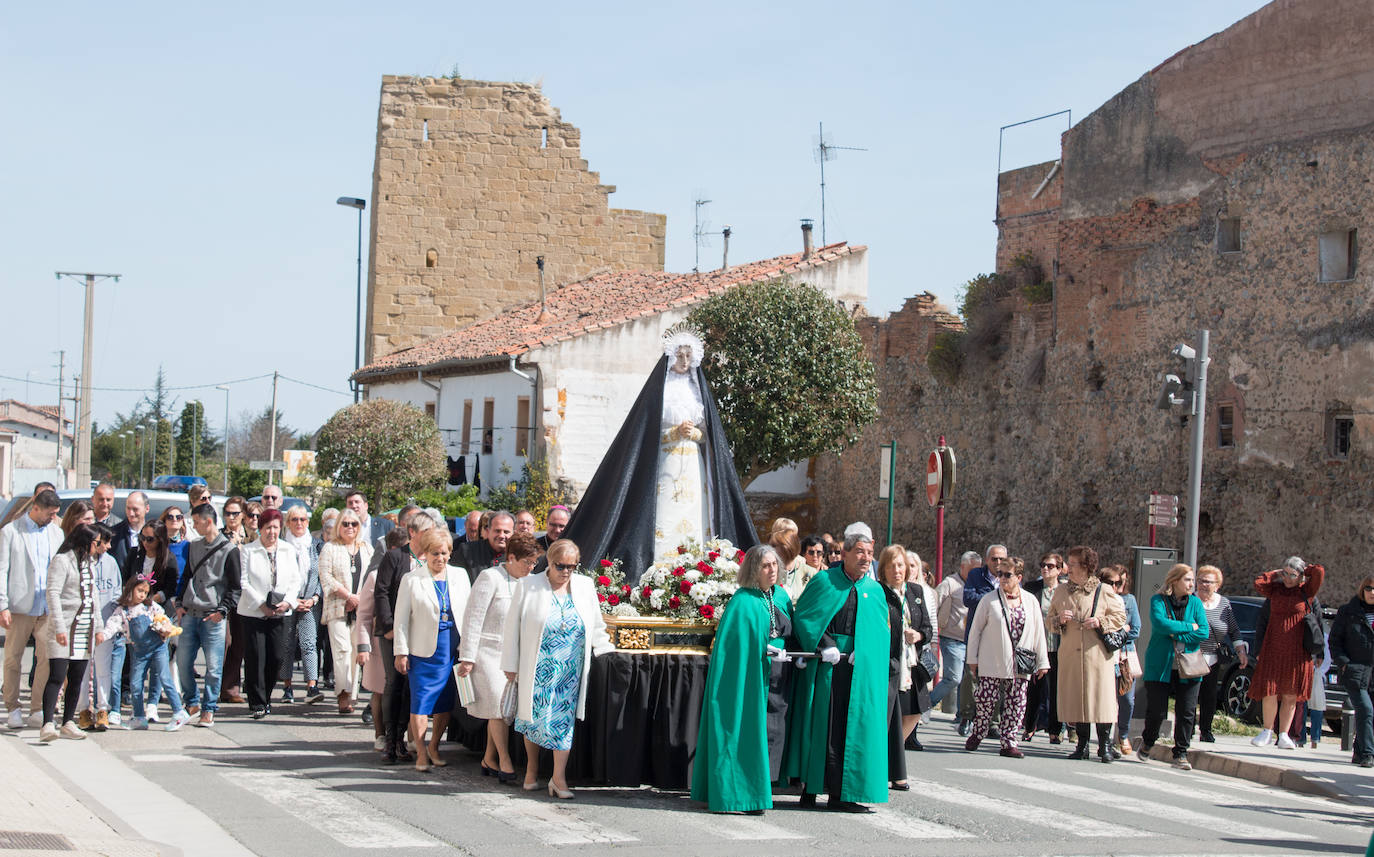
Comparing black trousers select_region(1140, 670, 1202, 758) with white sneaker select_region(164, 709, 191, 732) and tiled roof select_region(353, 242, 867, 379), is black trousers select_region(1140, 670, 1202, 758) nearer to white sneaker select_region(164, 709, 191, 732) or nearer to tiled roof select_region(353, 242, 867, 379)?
white sneaker select_region(164, 709, 191, 732)

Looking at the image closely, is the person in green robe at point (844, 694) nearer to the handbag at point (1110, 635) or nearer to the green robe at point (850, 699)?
the green robe at point (850, 699)

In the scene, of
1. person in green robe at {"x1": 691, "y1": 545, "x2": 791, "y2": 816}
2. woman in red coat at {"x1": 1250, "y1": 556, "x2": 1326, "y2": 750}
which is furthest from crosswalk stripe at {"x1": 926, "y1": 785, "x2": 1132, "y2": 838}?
woman in red coat at {"x1": 1250, "y1": 556, "x2": 1326, "y2": 750}

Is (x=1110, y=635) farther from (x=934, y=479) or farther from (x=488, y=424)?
(x=488, y=424)

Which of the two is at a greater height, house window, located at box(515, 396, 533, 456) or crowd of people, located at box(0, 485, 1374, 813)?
house window, located at box(515, 396, 533, 456)

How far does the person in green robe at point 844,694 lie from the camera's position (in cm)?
862

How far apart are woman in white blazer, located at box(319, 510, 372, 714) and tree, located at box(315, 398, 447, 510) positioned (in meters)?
18.6

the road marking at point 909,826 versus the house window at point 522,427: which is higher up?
the house window at point 522,427

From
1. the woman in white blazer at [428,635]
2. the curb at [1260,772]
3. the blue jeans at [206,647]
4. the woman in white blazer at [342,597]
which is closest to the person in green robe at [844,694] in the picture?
the woman in white blazer at [428,635]

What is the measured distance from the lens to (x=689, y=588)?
368 inches

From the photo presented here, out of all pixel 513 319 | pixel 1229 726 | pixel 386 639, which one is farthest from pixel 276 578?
pixel 513 319

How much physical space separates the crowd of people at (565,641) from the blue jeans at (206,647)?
0.02 meters

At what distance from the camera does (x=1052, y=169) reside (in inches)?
1329

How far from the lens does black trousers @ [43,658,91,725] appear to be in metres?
10.6

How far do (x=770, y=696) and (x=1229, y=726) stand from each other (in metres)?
7.24
